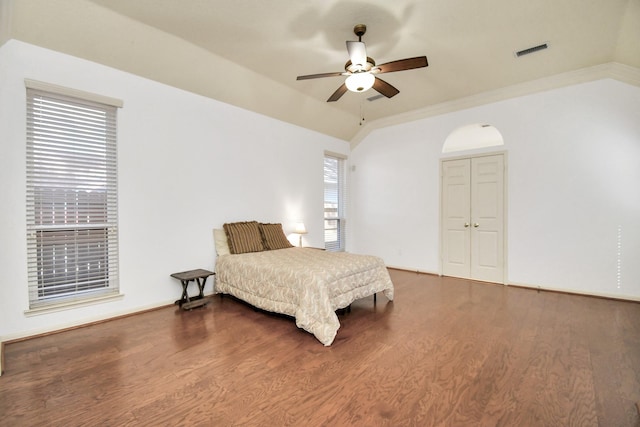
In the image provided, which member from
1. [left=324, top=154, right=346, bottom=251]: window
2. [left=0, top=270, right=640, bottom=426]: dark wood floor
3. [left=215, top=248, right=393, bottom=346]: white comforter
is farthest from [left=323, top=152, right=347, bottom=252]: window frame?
[left=0, top=270, right=640, bottom=426]: dark wood floor

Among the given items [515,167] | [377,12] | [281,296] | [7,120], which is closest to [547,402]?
[281,296]

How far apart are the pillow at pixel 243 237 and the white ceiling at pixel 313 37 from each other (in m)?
1.95

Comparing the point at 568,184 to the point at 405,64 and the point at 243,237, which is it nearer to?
the point at 405,64

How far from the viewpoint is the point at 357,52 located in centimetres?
268

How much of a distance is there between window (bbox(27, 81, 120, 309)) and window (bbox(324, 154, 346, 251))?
13.2 feet

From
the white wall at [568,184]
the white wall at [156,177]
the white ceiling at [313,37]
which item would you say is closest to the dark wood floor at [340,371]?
the white wall at [156,177]

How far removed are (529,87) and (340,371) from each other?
4.98 meters

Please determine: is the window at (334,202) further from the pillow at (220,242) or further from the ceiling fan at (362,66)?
the ceiling fan at (362,66)

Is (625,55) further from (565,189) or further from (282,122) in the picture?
(282,122)

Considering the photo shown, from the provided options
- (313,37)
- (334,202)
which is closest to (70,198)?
(313,37)

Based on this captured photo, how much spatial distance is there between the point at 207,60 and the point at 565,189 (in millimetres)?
5398

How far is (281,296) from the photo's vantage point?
3.04 m

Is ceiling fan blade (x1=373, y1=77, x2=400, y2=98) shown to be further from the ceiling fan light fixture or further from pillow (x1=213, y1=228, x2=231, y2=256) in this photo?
pillow (x1=213, y1=228, x2=231, y2=256)

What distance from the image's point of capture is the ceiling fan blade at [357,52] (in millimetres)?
2619
